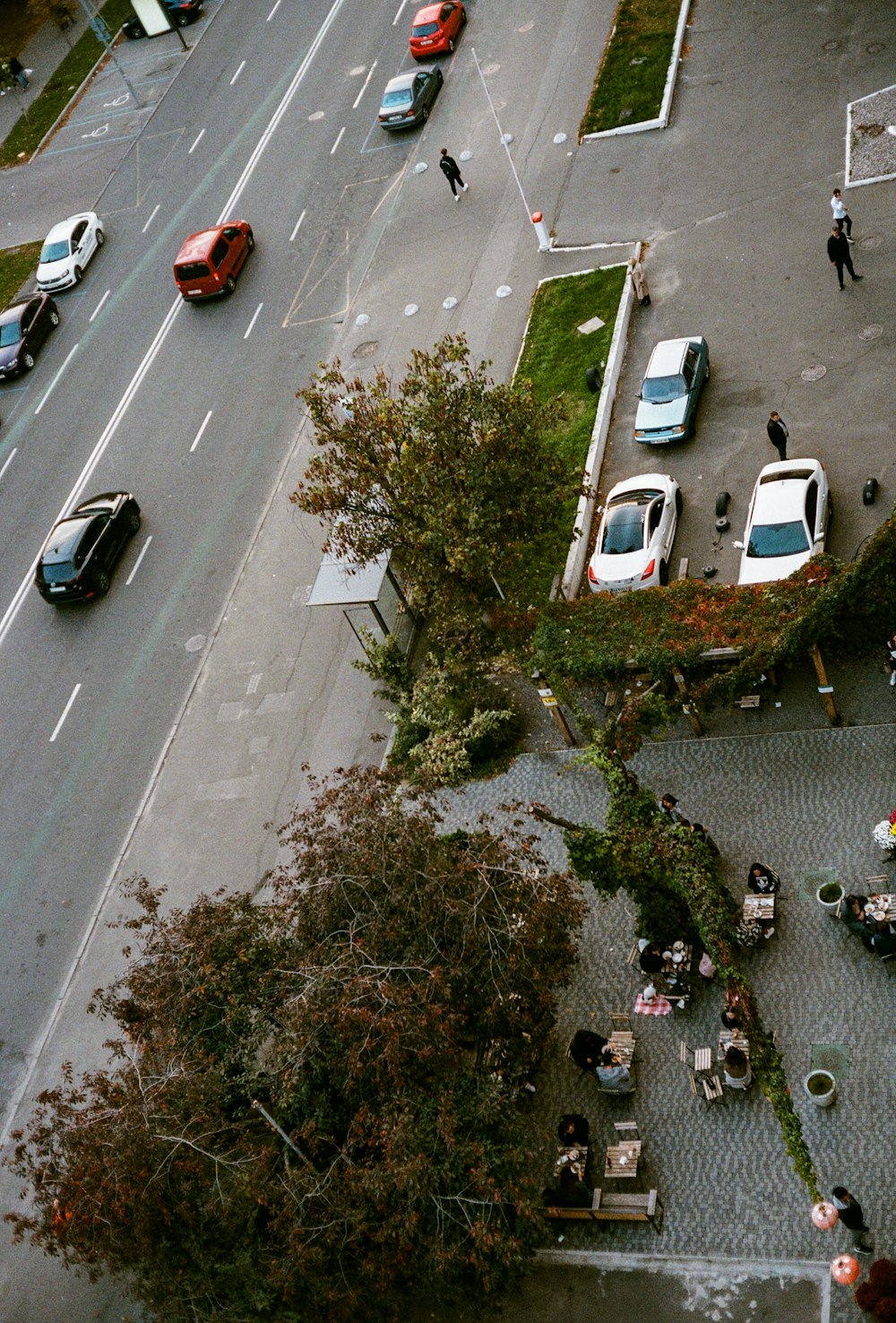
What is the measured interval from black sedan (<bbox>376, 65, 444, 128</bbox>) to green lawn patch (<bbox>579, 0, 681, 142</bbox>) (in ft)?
19.2

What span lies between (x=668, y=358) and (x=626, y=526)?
17.6 feet

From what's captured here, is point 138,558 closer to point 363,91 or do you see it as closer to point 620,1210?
point 620,1210

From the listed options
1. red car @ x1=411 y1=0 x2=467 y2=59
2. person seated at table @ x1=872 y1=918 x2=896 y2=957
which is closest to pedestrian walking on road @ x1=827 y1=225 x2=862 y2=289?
person seated at table @ x1=872 y1=918 x2=896 y2=957

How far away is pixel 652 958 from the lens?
18.8 m

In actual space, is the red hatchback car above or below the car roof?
above

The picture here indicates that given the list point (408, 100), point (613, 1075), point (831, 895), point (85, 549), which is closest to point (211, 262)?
point (408, 100)

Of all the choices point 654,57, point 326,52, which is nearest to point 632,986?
point 654,57

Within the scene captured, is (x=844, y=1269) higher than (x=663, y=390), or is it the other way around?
(x=663, y=390)

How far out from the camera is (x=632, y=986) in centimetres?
1917

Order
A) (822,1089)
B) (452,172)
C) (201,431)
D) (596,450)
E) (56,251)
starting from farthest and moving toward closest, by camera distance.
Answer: (56,251)
(452,172)
(201,431)
(596,450)
(822,1089)

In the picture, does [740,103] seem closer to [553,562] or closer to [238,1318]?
[553,562]

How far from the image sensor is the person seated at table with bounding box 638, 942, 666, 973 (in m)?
18.8

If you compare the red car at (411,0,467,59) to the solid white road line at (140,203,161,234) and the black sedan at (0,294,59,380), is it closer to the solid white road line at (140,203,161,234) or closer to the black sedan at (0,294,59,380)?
the solid white road line at (140,203,161,234)

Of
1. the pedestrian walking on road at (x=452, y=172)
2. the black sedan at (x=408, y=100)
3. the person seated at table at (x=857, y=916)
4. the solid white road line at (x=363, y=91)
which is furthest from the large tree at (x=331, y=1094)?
the solid white road line at (x=363, y=91)
